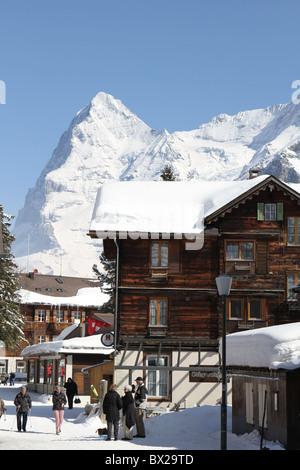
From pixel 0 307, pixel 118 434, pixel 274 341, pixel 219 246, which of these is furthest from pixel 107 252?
pixel 274 341

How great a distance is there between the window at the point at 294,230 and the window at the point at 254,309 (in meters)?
3.59

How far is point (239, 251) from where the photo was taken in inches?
1636

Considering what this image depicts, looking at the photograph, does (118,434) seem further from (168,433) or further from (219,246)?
(219,246)

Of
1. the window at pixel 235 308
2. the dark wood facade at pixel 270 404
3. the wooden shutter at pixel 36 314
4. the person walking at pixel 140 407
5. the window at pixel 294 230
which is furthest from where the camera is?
the wooden shutter at pixel 36 314

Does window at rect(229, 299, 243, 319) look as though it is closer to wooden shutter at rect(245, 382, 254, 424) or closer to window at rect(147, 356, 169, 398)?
window at rect(147, 356, 169, 398)

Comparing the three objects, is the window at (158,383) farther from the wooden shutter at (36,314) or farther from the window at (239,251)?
the wooden shutter at (36,314)

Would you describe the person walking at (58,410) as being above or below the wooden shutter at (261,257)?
below

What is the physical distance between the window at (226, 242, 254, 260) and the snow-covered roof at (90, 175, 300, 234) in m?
1.89

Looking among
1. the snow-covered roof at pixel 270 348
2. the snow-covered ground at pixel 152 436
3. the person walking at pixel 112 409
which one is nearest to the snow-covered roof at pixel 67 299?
the snow-covered ground at pixel 152 436

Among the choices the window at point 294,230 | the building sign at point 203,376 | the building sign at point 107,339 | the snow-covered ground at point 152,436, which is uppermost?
the window at point 294,230

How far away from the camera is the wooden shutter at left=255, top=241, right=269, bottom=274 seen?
136 ft

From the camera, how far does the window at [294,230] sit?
4184cm

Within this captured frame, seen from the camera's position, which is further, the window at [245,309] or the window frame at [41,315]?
the window frame at [41,315]
